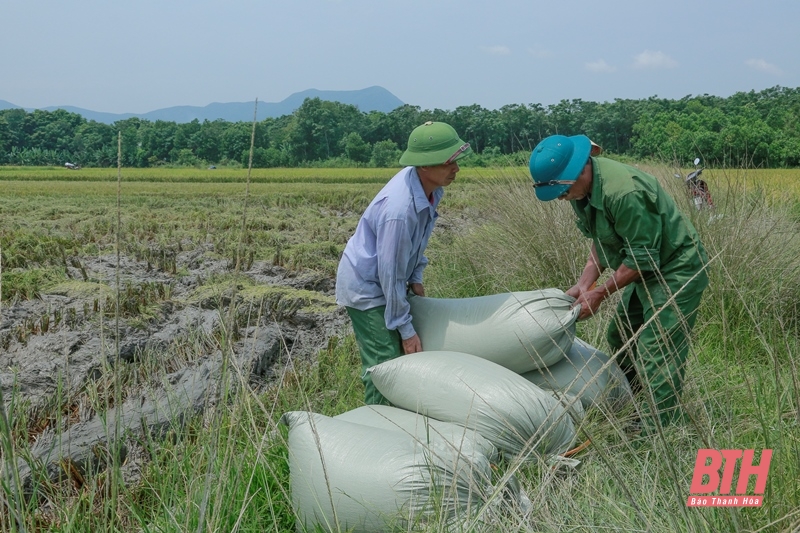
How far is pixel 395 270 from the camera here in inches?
107

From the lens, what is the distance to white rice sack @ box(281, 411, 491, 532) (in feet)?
6.29

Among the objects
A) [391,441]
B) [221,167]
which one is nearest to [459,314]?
[391,441]

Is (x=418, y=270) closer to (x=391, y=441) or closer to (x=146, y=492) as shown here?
(x=391, y=441)

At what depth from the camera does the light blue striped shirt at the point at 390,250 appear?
107 inches

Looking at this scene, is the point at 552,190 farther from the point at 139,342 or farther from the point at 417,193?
the point at 139,342

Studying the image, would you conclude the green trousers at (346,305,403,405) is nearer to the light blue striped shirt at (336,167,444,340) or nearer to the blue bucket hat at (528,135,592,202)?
the light blue striped shirt at (336,167,444,340)

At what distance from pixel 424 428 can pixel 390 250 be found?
73cm

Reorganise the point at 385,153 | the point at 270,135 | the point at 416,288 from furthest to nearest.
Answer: the point at 270,135, the point at 385,153, the point at 416,288

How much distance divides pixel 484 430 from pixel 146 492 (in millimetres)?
1250

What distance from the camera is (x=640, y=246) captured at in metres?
2.67

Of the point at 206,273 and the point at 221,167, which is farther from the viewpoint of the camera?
the point at 221,167

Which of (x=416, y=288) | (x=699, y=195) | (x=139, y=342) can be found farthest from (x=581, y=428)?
(x=699, y=195)

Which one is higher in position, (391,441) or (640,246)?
(640,246)

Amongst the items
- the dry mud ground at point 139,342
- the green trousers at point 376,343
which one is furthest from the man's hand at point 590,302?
the dry mud ground at point 139,342
